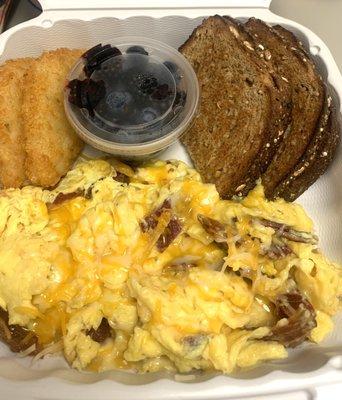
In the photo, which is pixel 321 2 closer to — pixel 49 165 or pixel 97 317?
pixel 49 165

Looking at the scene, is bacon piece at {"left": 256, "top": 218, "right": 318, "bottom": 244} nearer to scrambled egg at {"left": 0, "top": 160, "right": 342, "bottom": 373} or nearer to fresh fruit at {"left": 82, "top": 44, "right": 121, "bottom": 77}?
scrambled egg at {"left": 0, "top": 160, "right": 342, "bottom": 373}

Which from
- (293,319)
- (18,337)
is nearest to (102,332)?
(18,337)

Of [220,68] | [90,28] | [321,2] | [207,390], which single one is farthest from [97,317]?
[321,2]

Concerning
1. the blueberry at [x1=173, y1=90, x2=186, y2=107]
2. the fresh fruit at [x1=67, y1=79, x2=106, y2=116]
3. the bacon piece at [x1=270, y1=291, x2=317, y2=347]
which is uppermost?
the blueberry at [x1=173, y1=90, x2=186, y2=107]

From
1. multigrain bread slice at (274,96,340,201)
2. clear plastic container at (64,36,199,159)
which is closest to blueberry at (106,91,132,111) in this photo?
clear plastic container at (64,36,199,159)

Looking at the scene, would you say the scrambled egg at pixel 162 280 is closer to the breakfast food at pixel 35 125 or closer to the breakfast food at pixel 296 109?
the breakfast food at pixel 35 125

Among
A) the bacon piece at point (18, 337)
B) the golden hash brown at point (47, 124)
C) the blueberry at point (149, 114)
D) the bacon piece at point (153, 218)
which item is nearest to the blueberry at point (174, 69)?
the blueberry at point (149, 114)
